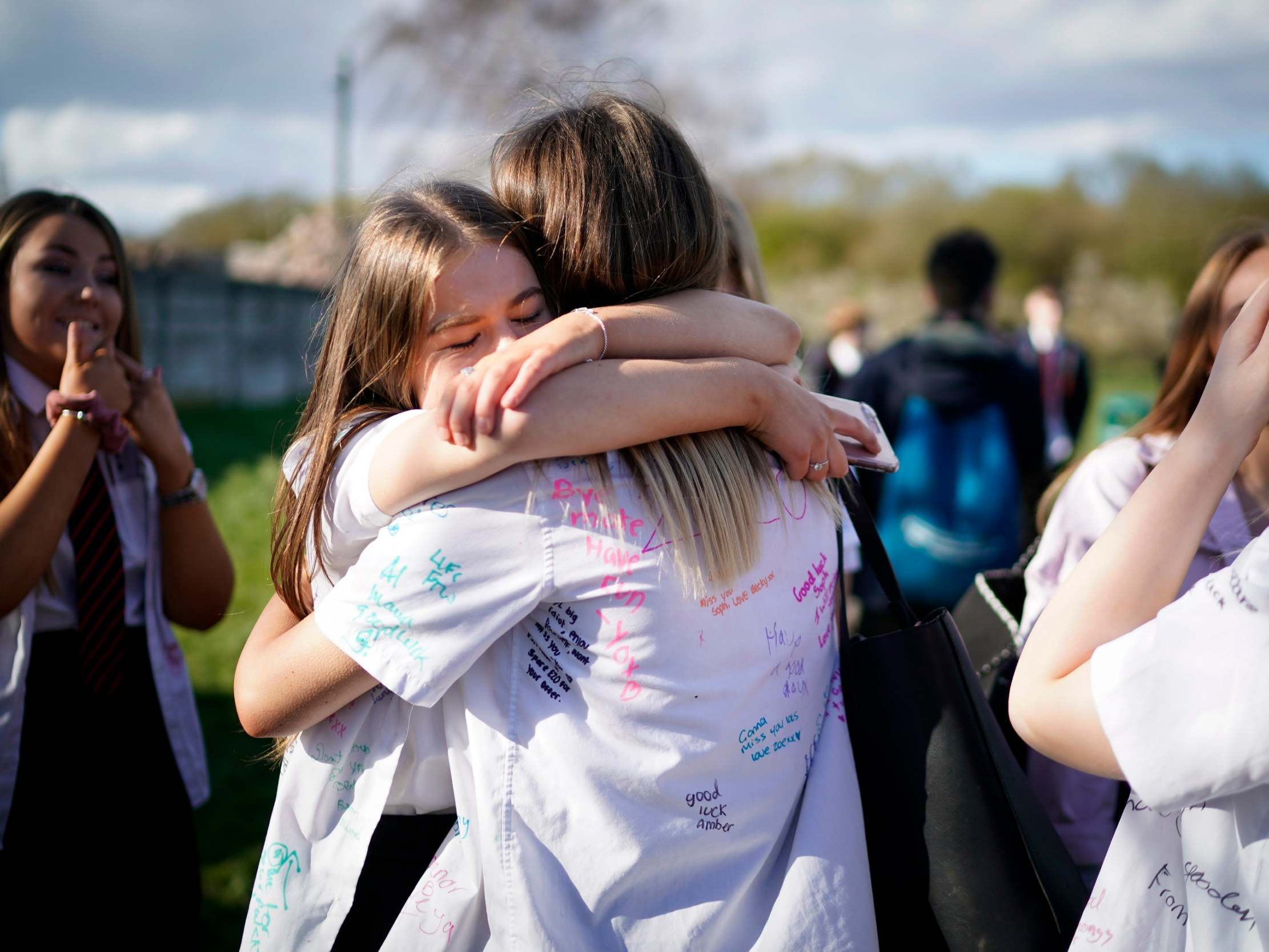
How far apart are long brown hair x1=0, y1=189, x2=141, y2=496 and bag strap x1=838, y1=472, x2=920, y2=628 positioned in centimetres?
188

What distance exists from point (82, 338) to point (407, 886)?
154 cm

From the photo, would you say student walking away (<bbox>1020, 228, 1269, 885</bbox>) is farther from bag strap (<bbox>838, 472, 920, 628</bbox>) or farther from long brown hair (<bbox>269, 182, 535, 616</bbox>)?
long brown hair (<bbox>269, 182, 535, 616</bbox>)

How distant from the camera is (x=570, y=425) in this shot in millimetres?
1237

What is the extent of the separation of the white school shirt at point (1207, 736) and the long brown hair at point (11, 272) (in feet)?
7.51

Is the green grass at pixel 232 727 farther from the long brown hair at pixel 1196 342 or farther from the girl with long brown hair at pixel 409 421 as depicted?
the long brown hair at pixel 1196 342

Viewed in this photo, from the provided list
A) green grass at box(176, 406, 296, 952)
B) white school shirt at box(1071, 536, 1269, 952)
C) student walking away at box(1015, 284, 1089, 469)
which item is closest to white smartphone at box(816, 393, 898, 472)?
white school shirt at box(1071, 536, 1269, 952)

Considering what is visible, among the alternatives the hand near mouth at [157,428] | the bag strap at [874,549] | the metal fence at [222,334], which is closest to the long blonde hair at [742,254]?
the bag strap at [874,549]

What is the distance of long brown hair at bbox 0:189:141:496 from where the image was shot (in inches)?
86.5

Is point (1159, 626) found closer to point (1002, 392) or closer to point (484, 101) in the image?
point (1002, 392)

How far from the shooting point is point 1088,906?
1253 millimetres

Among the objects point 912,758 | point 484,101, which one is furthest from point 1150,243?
point 912,758

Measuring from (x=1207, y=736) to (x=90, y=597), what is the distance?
7.36 ft

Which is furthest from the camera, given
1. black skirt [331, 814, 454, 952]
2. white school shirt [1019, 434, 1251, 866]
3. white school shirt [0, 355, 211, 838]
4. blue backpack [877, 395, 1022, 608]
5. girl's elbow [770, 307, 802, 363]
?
blue backpack [877, 395, 1022, 608]

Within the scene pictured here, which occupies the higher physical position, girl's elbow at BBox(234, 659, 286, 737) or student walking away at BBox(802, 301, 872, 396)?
girl's elbow at BBox(234, 659, 286, 737)
